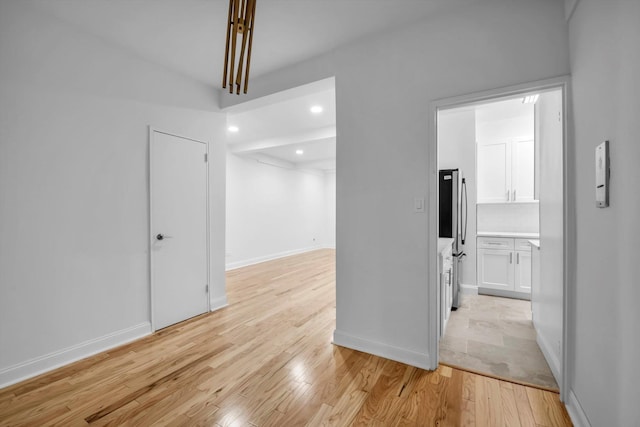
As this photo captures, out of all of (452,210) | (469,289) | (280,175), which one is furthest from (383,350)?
(280,175)

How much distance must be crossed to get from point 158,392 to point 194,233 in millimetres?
1779

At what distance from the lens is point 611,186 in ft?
4.11

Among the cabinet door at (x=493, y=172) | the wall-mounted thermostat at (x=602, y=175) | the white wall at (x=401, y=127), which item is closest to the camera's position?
the wall-mounted thermostat at (x=602, y=175)

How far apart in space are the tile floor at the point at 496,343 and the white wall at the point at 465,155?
2.40 feet

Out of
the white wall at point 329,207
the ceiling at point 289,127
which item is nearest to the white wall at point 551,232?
the ceiling at point 289,127

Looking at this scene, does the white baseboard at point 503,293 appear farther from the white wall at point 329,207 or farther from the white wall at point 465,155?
the white wall at point 329,207

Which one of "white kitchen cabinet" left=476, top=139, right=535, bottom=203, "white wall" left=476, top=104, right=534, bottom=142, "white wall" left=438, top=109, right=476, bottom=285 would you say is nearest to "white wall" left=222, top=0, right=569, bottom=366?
"white wall" left=438, top=109, right=476, bottom=285

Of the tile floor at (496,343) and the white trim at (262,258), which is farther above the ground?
the white trim at (262,258)

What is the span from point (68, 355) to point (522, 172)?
6042 millimetres

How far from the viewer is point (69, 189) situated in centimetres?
234

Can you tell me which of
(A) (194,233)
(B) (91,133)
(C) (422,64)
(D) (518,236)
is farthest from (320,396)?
(D) (518,236)

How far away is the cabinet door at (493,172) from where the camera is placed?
4480 millimetres

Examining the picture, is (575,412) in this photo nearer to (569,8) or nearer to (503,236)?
(569,8)

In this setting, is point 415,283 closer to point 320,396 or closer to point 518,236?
point 320,396
